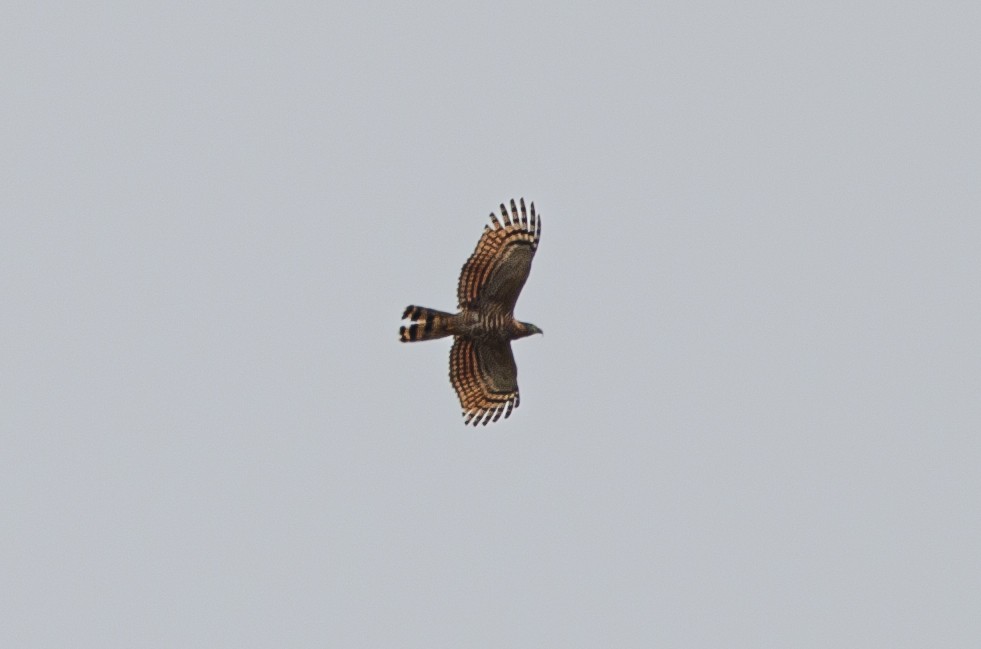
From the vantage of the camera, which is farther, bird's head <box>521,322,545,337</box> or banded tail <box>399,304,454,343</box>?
bird's head <box>521,322,545,337</box>

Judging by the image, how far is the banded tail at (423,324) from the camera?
30125mm

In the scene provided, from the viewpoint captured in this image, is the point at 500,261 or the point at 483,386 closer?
the point at 500,261

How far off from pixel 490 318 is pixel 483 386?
1952 mm

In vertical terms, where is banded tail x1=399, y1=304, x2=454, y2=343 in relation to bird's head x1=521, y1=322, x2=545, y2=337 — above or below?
below

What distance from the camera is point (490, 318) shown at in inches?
1225

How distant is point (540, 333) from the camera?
31.8 metres

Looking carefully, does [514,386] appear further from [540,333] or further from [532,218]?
[532,218]

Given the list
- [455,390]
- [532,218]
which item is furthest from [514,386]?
[532,218]

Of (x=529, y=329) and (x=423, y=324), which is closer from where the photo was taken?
(x=423, y=324)

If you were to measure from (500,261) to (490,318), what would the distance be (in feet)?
3.90

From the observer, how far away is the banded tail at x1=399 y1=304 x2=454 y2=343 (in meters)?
30.1

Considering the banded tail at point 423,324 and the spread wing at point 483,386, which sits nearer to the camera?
the banded tail at point 423,324

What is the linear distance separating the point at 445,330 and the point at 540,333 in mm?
2043

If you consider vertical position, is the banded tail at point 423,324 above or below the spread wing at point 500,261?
below
